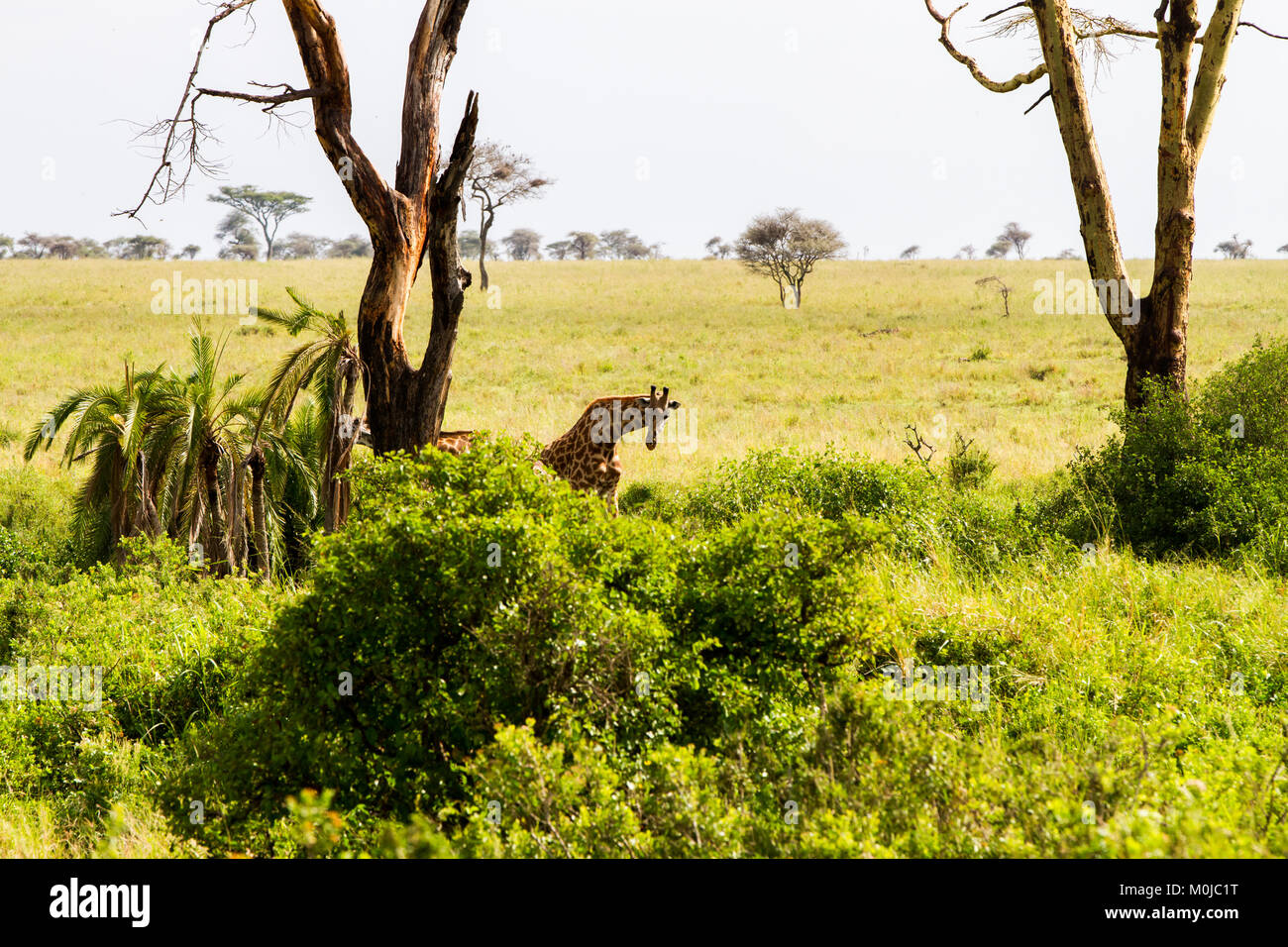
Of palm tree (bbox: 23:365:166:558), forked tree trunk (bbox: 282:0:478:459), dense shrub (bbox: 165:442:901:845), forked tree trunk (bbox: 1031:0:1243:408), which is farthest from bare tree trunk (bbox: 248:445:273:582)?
forked tree trunk (bbox: 1031:0:1243:408)

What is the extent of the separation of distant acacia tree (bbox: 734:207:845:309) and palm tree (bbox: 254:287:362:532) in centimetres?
3395

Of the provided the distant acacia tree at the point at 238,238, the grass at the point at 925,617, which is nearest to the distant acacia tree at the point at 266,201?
the distant acacia tree at the point at 238,238

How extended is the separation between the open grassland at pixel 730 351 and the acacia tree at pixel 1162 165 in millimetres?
2457

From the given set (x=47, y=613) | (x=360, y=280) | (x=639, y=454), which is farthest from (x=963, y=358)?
→ (x=360, y=280)

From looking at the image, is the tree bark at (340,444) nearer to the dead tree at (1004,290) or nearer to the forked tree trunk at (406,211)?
the forked tree trunk at (406,211)

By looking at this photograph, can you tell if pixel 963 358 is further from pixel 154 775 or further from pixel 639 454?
pixel 154 775

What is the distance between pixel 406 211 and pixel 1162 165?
792cm

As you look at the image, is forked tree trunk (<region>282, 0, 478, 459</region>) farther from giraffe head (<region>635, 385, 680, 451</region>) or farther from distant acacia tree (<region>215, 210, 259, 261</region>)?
distant acacia tree (<region>215, 210, 259, 261</region>)

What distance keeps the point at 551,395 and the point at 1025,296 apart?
27.6 meters

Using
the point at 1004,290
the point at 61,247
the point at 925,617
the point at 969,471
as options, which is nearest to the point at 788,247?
the point at 1004,290

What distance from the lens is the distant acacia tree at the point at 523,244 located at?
7694 cm

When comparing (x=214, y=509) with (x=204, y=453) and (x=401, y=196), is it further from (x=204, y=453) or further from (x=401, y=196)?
(x=401, y=196)

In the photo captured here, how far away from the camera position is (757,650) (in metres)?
5.05

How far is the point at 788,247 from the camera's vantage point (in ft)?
142
